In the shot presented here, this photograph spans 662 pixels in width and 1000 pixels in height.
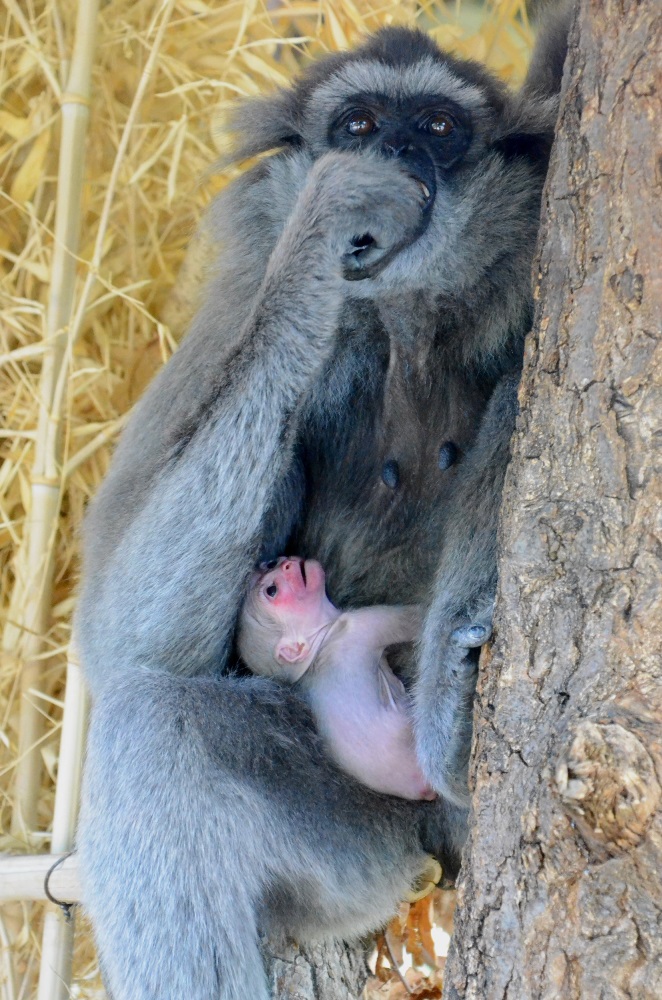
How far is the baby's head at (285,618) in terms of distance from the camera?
111 inches

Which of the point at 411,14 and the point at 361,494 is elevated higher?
the point at 411,14

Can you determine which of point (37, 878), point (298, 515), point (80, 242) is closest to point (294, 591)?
point (298, 515)

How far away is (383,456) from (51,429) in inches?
66.7

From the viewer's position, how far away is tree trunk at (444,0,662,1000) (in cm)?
155

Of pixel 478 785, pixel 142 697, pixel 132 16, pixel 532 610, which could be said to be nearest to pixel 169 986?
pixel 142 697

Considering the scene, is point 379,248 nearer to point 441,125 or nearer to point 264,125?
point 441,125

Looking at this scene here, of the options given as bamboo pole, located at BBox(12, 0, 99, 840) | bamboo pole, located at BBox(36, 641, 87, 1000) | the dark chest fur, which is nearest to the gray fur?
the dark chest fur

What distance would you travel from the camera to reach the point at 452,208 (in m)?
2.77

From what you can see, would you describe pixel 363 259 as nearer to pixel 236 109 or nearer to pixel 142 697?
pixel 236 109

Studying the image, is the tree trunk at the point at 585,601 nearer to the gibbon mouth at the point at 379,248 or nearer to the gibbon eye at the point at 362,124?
the gibbon mouth at the point at 379,248

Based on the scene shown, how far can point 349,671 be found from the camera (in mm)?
2738

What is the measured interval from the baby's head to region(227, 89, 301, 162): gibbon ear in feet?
3.84

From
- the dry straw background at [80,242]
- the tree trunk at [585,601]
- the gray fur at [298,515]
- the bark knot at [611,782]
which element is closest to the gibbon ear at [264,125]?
the gray fur at [298,515]

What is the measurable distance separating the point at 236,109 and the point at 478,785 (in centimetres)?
220
